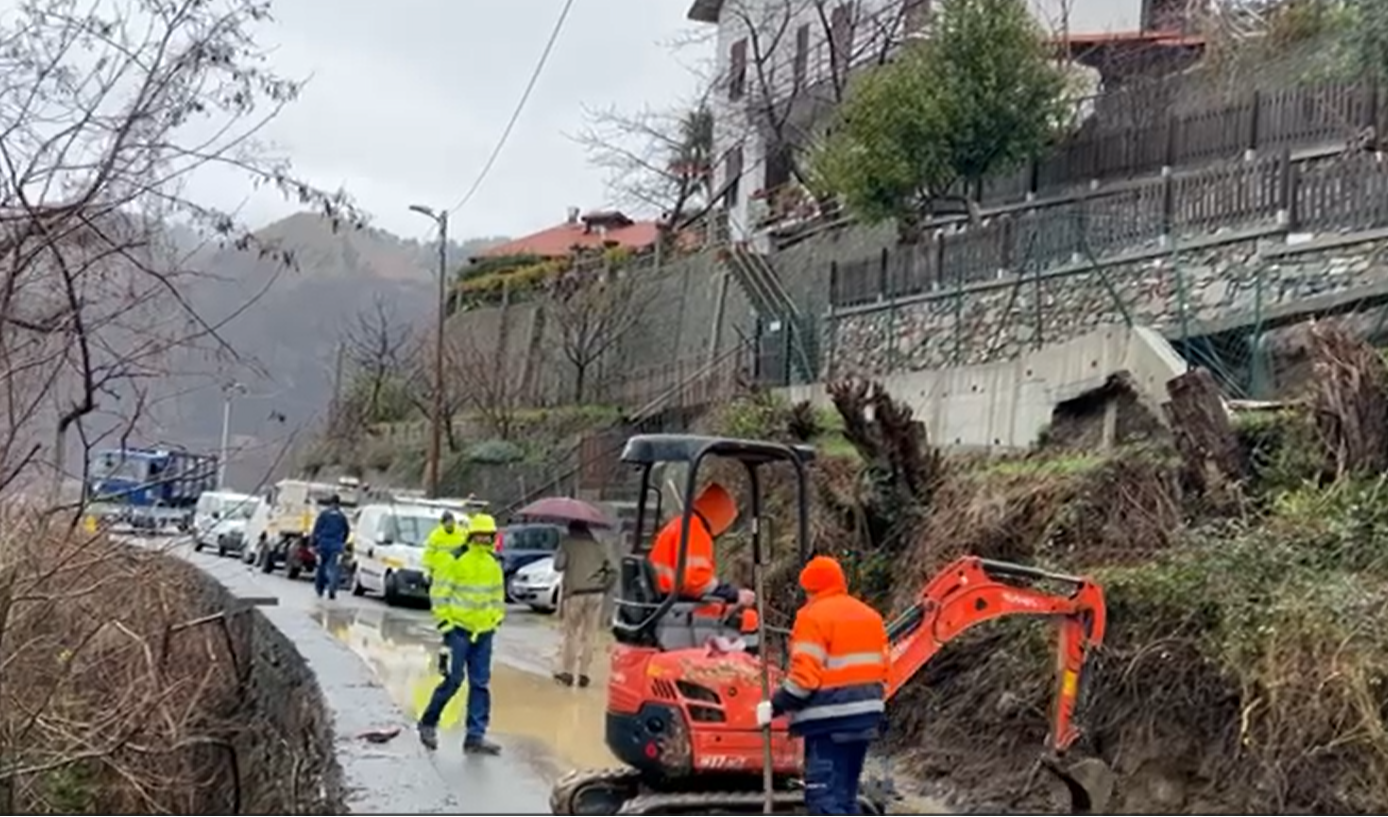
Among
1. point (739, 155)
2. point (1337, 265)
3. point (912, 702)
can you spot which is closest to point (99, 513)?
point (912, 702)

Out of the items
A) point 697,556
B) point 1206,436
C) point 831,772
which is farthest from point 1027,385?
point 831,772

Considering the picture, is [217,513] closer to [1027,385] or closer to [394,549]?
[394,549]

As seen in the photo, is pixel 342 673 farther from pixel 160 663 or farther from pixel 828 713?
pixel 828 713

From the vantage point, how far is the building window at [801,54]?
128 feet

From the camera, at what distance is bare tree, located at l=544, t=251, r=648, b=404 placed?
41375 millimetres

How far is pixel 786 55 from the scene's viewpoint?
4066cm

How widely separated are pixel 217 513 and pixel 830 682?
1168 centimetres

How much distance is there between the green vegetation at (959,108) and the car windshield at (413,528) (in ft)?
31.6

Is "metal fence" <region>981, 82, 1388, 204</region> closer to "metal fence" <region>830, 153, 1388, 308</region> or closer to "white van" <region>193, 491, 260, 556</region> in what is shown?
"metal fence" <region>830, 153, 1388, 308</region>

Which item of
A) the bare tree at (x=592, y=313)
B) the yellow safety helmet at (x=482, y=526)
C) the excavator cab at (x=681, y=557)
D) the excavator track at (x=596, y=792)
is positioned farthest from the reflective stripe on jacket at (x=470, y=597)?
the bare tree at (x=592, y=313)

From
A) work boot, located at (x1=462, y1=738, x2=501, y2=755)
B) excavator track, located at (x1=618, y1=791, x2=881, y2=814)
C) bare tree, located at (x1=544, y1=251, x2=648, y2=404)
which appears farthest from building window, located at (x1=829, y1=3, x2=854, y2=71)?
excavator track, located at (x1=618, y1=791, x2=881, y2=814)

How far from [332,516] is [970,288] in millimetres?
12068

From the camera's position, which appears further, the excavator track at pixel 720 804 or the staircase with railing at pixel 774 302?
the staircase with railing at pixel 774 302

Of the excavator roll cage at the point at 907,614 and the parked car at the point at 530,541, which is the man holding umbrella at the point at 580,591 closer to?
the excavator roll cage at the point at 907,614
